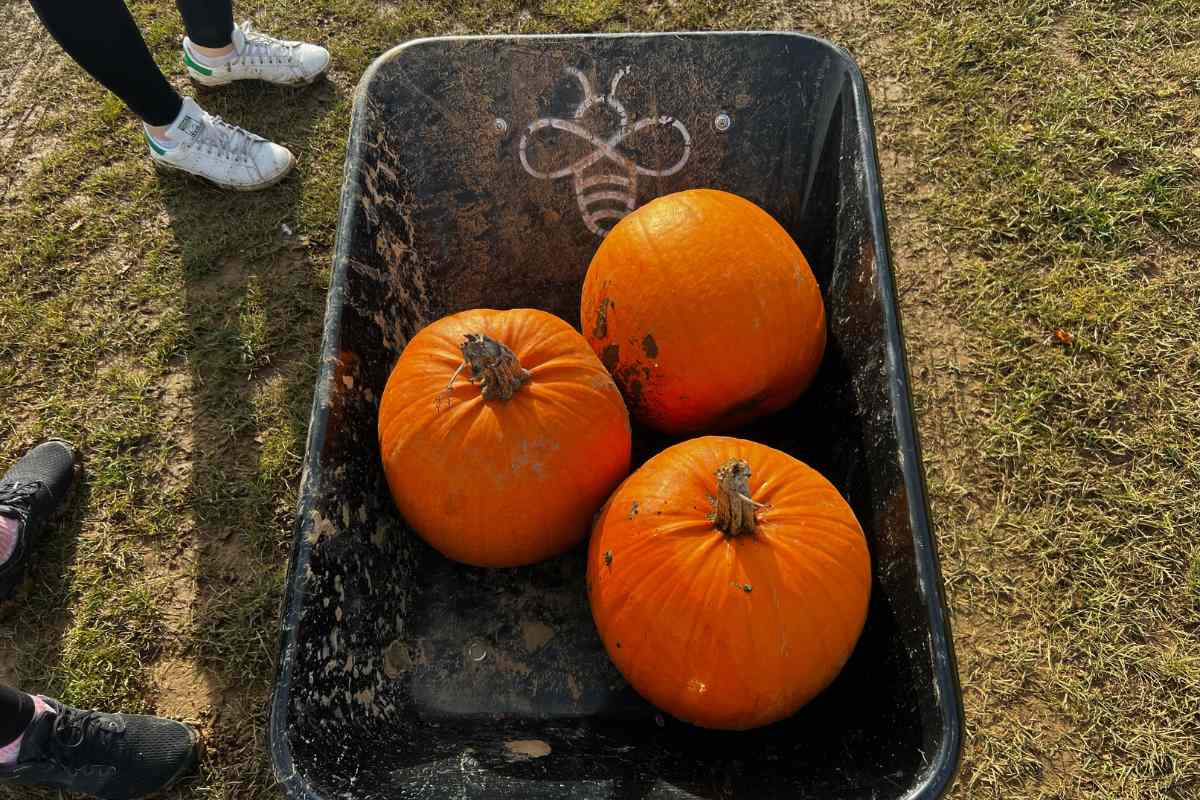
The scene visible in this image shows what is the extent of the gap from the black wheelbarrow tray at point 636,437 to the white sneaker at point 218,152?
71.8 inches

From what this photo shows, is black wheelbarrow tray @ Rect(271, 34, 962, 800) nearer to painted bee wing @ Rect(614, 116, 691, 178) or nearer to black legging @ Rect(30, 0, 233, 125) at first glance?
painted bee wing @ Rect(614, 116, 691, 178)

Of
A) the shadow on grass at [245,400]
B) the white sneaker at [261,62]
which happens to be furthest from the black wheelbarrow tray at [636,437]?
the white sneaker at [261,62]

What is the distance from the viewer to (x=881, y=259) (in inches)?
64.7

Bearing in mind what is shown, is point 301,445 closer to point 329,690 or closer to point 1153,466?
point 329,690

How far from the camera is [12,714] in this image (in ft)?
6.97

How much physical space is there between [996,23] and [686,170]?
2.68 m

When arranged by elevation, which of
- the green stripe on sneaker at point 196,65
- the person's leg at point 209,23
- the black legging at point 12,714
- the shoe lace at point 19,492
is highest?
the person's leg at point 209,23

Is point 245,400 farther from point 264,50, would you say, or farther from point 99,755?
point 264,50

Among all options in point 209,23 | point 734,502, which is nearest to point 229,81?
point 209,23

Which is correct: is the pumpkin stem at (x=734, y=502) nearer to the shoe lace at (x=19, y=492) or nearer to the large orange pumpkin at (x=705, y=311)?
the large orange pumpkin at (x=705, y=311)

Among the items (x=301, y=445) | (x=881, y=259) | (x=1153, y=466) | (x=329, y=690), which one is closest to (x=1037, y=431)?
(x=1153, y=466)

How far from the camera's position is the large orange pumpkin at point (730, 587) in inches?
54.2

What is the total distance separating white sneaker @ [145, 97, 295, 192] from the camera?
11.0 ft

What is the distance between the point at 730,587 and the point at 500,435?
1.76 feet
